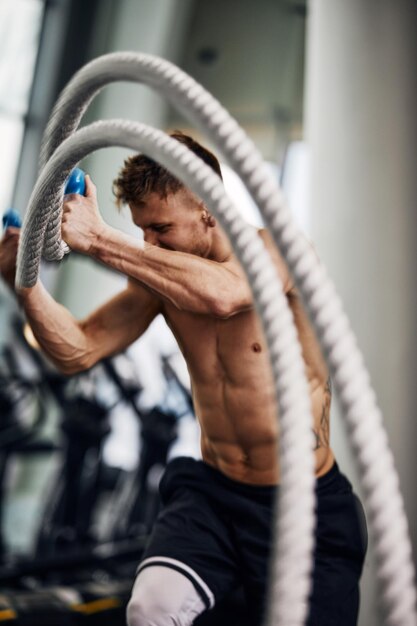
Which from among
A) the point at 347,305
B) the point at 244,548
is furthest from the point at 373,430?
the point at 347,305

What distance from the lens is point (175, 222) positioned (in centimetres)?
59

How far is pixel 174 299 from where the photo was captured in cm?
62

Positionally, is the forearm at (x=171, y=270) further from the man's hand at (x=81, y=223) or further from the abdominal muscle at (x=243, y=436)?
the abdominal muscle at (x=243, y=436)

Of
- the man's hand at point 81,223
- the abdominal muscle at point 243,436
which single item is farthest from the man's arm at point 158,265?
the abdominal muscle at point 243,436

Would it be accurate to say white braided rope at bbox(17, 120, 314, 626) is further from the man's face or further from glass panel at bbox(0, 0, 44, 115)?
glass panel at bbox(0, 0, 44, 115)

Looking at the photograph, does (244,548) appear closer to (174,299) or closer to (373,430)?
(174,299)

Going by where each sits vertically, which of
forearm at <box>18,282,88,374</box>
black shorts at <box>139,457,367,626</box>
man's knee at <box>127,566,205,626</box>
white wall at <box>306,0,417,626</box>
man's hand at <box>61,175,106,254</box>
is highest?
white wall at <box>306,0,417,626</box>

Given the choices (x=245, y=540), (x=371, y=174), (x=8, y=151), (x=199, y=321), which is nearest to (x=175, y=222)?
(x=199, y=321)

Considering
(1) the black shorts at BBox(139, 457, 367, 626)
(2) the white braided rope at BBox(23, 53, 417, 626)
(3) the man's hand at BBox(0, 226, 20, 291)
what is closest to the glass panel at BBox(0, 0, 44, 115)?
(3) the man's hand at BBox(0, 226, 20, 291)

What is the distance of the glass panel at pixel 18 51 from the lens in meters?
4.23

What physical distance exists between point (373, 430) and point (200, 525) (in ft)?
1.60

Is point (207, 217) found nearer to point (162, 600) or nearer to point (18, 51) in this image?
point (162, 600)

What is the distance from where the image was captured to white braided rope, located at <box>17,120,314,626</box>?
0.35 meters

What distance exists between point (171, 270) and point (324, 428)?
23 centimetres
